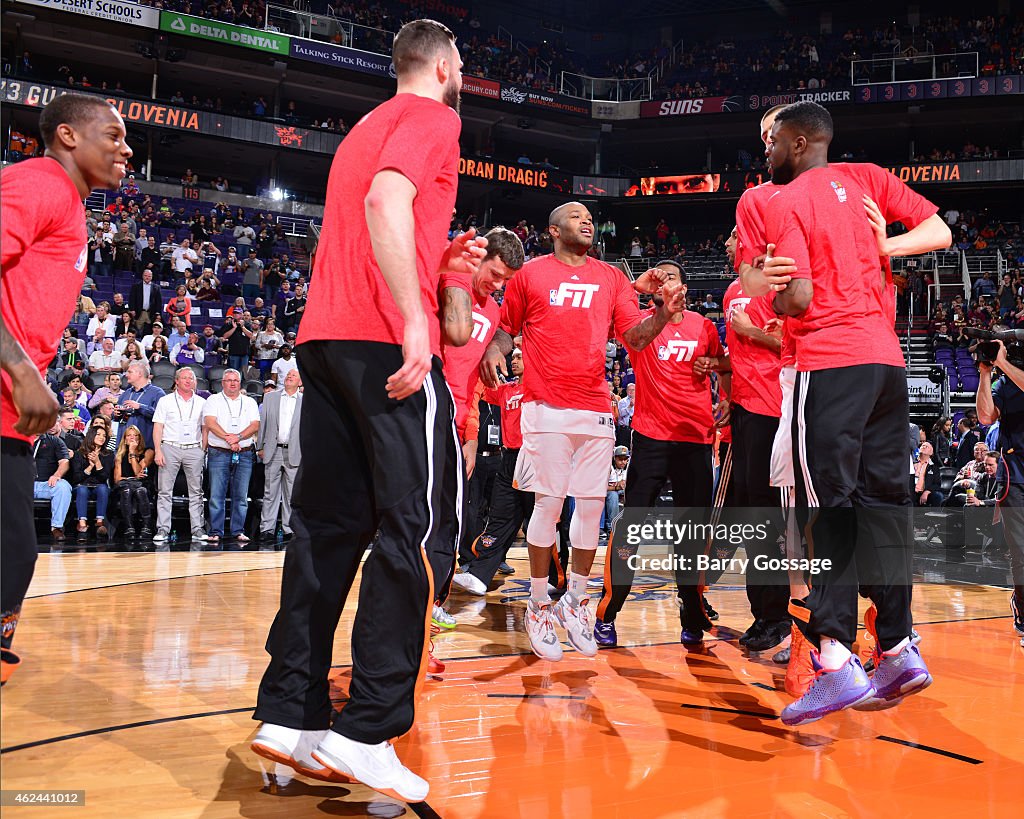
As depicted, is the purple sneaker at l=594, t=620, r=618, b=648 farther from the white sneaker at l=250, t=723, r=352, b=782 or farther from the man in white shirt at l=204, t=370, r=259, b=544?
the man in white shirt at l=204, t=370, r=259, b=544

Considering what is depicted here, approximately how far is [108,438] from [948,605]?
806cm

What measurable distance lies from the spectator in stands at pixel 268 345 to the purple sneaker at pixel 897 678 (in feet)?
40.0

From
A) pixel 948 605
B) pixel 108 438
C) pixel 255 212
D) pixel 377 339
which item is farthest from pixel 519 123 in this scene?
pixel 377 339

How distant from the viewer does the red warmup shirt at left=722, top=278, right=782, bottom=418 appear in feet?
14.7

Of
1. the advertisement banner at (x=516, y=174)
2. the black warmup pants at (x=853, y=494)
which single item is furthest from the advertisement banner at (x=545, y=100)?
the black warmup pants at (x=853, y=494)

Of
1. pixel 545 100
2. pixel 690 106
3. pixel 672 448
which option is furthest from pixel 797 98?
pixel 672 448

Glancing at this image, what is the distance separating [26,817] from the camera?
2.09 m

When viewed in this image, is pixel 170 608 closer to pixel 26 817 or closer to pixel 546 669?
pixel 546 669

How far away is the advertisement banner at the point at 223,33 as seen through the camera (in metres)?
25.1

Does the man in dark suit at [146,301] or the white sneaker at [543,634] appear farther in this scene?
the man in dark suit at [146,301]

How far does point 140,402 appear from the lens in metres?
9.98

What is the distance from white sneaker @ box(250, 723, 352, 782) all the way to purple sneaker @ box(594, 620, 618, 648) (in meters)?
2.55

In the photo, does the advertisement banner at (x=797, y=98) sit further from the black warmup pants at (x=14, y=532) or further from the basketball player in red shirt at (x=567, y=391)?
the black warmup pants at (x=14, y=532)

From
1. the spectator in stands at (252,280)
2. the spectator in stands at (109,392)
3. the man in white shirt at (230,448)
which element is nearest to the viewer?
the man in white shirt at (230,448)
